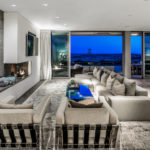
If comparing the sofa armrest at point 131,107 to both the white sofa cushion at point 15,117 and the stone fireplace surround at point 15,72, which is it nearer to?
the white sofa cushion at point 15,117

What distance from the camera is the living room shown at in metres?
2.04

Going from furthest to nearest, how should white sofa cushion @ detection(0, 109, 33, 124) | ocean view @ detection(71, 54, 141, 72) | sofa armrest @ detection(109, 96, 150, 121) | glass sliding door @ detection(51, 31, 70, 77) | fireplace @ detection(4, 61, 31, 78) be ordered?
ocean view @ detection(71, 54, 141, 72), glass sliding door @ detection(51, 31, 70, 77), fireplace @ detection(4, 61, 31, 78), sofa armrest @ detection(109, 96, 150, 121), white sofa cushion @ detection(0, 109, 33, 124)

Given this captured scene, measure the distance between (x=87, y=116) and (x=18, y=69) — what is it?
4471 mm

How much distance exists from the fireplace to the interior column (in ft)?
18.1

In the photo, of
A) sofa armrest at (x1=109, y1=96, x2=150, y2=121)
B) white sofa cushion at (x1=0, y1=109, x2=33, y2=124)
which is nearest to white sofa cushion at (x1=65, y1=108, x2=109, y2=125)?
white sofa cushion at (x1=0, y1=109, x2=33, y2=124)

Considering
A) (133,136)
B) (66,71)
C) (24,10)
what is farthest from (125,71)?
(133,136)

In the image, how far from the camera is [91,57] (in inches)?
579

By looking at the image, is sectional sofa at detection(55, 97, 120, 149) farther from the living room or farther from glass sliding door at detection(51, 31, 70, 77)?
glass sliding door at detection(51, 31, 70, 77)

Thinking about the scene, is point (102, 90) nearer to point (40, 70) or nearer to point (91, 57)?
point (40, 70)

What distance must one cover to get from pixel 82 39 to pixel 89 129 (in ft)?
57.6

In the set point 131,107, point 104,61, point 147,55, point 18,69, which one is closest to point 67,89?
point 18,69

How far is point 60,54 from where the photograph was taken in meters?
9.98

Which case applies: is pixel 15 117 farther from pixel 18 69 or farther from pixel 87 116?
pixel 18 69

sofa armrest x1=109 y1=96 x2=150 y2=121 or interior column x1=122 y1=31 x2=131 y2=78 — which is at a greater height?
interior column x1=122 y1=31 x2=131 y2=78
